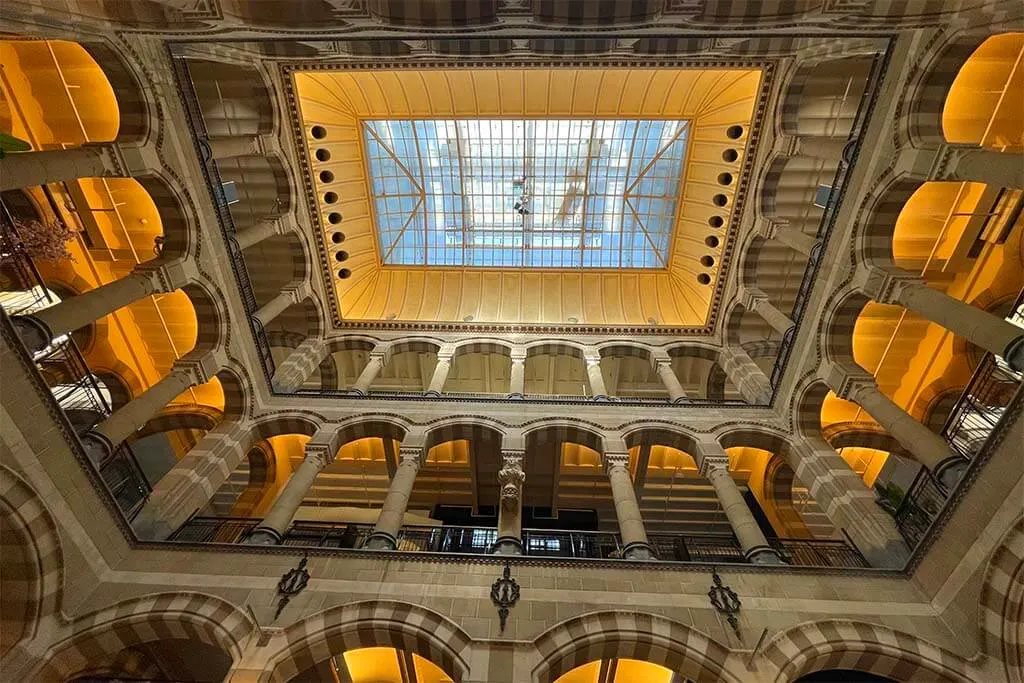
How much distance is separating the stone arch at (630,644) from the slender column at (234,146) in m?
13.1

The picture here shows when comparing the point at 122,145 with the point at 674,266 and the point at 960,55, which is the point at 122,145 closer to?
the point at 960,55

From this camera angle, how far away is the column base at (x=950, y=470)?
31.7ft

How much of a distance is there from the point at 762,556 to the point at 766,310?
817cm

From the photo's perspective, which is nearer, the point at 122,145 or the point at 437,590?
the point at 437,590

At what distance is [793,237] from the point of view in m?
14.8

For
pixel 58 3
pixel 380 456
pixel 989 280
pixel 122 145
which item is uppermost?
pixel 58 3

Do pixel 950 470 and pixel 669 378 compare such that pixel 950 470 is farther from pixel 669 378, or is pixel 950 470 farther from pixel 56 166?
pixel 56 166

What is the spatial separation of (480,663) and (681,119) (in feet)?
57.5

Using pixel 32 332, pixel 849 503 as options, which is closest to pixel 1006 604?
pixel 849 503

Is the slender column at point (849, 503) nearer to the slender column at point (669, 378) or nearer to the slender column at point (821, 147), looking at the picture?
the slender column at point (669, 378)

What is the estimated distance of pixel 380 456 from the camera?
19.1m

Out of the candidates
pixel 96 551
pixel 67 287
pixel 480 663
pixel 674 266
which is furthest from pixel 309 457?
pixel 674 266

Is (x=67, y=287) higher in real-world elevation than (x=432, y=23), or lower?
lower

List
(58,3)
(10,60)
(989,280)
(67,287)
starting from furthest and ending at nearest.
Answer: (67,287) < (989,280) < (10,60) < (58,3)
